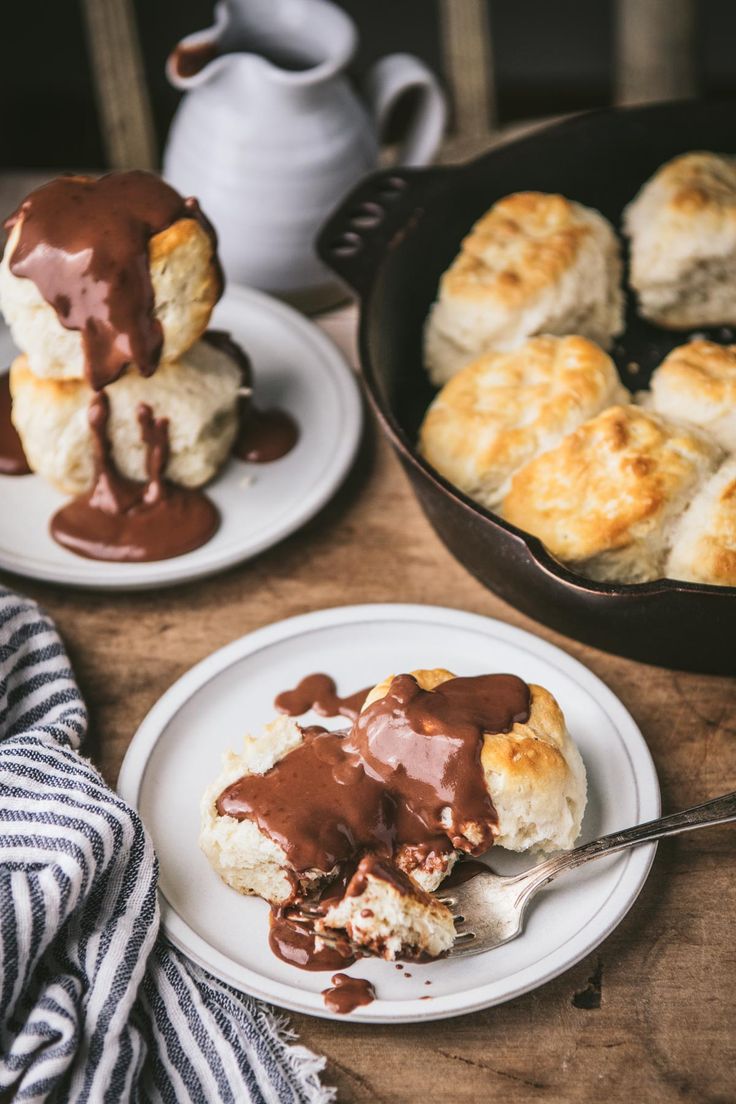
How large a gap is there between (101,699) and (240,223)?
95cm

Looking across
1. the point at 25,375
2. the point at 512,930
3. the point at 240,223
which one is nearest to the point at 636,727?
the point at 512,930

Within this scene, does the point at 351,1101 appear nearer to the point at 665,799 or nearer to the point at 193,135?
the point at 665,799

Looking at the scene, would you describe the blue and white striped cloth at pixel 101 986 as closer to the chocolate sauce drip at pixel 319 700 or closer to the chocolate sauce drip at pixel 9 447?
the chocolate sauce drip at pixel 319 700

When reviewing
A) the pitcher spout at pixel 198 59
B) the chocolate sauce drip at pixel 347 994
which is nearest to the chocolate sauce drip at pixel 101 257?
the pitcher spout at pixel 198 59

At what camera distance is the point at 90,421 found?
5.08ft

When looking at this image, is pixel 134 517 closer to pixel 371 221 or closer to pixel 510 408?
pixel 510 408

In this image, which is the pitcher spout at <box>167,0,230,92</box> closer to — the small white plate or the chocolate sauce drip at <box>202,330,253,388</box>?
the chocolate sauce drip at <box>202,330,253,388</box>

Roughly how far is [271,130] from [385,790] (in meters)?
1.27

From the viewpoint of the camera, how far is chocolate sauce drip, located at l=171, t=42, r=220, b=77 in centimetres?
193

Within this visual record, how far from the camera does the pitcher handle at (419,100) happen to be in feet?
6.97

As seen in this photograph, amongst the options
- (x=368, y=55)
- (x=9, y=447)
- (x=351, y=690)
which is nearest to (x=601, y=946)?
(x=351, y=690)

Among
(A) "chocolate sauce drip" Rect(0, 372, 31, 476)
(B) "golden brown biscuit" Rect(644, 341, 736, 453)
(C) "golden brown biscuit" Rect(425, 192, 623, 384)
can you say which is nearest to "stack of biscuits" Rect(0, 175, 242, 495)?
(A) "chocolate sauce drip" Rect(0, 372, 31, 476)

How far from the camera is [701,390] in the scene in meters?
1.63

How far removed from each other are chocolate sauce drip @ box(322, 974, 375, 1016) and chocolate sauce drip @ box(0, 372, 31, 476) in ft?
3.10
